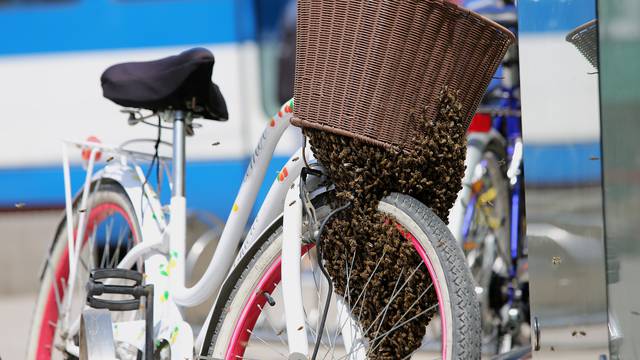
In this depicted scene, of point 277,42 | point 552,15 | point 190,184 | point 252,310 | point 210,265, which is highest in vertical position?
point 277,42

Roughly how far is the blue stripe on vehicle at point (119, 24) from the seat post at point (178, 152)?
3.59m

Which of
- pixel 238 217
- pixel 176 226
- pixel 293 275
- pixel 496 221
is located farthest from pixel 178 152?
pixel 496 221

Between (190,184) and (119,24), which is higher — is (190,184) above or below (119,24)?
below

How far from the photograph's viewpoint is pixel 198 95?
3.61 metres

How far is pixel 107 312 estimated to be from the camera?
11.2 ft

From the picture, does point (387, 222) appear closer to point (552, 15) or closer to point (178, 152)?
point (552, 15)

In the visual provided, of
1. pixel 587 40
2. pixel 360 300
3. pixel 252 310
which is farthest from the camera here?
pixel 252 310

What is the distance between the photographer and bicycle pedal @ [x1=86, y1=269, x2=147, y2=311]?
11.2 feet

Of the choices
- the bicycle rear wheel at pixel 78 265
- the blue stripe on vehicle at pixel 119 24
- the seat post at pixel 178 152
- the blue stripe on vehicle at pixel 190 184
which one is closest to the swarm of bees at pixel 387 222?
the seat post at pixel 178 152

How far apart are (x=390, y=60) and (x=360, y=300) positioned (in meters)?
0.63

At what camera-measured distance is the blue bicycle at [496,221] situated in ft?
15.6

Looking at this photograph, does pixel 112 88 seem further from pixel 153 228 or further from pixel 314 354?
pixel 314 354

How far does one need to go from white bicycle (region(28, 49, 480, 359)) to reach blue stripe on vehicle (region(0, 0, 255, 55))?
10.1ft

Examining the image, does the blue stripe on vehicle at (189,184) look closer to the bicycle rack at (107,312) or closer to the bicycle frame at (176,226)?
the bicycle frame at (176,226)
